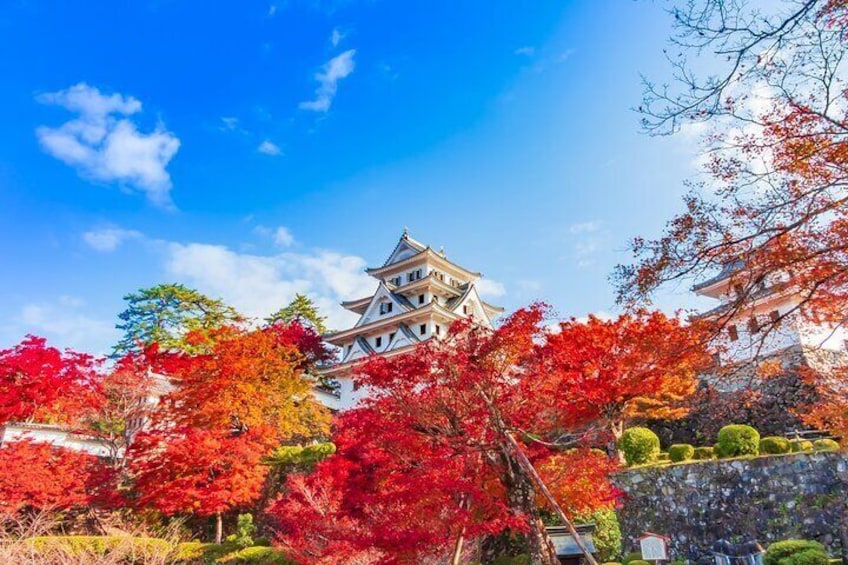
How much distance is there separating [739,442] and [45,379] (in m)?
23.9

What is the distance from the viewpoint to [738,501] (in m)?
12.5

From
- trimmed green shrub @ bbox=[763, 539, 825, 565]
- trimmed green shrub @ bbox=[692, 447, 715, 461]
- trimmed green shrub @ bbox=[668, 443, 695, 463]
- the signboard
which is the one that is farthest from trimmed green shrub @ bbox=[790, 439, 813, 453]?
the signboard

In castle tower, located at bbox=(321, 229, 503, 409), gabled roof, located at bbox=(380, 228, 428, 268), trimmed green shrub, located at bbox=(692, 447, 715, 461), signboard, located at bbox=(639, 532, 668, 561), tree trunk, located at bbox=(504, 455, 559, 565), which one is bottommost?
signboard, located at bbox=(639, 532, 668, 561)

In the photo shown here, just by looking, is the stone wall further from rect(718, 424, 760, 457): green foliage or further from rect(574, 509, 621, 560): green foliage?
rect(718, 424, 760, 457): green foliage

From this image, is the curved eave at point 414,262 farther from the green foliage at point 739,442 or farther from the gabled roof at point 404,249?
the green foliage at point 739,442

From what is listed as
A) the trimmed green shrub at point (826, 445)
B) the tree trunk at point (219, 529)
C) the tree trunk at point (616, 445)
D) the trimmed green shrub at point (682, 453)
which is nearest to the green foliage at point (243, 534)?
the tree trunk at point (219, 529)

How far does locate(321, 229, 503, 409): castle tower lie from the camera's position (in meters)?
28.9

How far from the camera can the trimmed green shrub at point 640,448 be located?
48.4ft

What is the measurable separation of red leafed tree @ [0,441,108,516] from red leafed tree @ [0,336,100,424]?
243cm

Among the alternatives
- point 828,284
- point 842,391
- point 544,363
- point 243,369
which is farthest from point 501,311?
point 828,284

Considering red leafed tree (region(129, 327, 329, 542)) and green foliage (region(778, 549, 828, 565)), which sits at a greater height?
red leafed tree (region(129, 327, 329, 542))

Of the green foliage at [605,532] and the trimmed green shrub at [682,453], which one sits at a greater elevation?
the trimmed green shrub at [682,453]

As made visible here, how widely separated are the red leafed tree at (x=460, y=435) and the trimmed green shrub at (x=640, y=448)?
207 inches

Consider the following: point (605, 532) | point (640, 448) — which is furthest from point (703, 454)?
point (605, 532)
